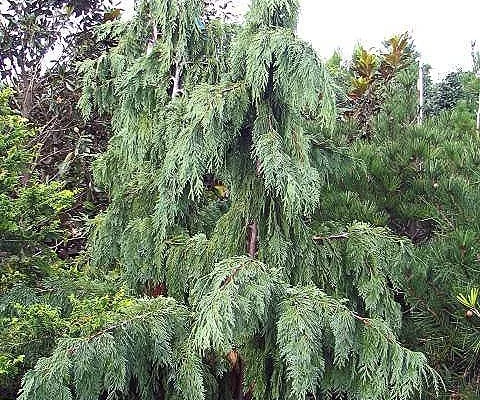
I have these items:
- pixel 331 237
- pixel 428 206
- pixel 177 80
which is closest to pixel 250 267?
pixel 331 237

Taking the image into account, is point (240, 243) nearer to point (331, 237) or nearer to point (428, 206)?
point (331, 237)

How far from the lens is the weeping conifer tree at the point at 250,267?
6.35 feet

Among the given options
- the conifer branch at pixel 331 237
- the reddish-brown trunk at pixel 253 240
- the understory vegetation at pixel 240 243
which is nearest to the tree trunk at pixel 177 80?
the understory vegetation at pixel 240 243

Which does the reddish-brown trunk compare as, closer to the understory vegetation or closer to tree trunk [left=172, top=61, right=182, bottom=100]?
the understory vegetation

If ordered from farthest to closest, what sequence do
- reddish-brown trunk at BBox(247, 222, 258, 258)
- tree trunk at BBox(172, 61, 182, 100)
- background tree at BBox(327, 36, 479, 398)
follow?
tree trunk at BBox(172, 61, 182, 100)
background tree at BBox(327, 36, 479, 398)
reddish-brown trunk at BBox(247, 222, 258, 258)

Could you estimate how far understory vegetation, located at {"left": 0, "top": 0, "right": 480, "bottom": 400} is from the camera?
2008 millimetres

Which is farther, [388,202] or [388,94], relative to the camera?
[388,94]

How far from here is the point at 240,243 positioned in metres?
2.48

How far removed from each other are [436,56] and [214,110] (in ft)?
50.1

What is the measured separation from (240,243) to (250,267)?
495 mm

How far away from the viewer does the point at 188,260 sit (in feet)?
8.63

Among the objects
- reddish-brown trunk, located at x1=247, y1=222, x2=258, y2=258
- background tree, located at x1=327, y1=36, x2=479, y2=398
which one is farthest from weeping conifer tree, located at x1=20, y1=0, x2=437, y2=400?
background tree, located at x1=327, y1=36, x2=479, y2=398

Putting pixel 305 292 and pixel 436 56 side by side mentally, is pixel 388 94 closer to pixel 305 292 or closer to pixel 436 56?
pixel 305 292

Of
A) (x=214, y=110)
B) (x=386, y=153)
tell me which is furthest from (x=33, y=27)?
(x=214, y=110)
